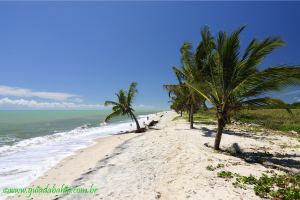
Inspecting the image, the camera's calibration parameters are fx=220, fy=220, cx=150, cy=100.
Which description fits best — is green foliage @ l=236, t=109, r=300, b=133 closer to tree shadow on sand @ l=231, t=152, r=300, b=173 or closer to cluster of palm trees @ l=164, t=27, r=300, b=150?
tree shadow on sand @ l=231, t=152, r=300, b=173

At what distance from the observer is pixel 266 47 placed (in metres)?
8.06

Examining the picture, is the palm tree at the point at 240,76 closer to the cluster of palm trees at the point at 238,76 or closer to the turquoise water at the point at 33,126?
the cluster of palm trees at the point at 238,76

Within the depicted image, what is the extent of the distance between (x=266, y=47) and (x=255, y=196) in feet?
17.6

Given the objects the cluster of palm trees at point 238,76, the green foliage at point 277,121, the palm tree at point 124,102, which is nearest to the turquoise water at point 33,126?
the palm tree at point 124,102

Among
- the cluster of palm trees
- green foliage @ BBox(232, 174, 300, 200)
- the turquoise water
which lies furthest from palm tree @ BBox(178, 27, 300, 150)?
the turquoise water

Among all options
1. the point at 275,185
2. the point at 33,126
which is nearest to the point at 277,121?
the point at 275,185

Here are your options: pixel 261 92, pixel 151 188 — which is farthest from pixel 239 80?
pixel 151 188

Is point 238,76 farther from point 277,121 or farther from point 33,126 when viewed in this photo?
point 33,126

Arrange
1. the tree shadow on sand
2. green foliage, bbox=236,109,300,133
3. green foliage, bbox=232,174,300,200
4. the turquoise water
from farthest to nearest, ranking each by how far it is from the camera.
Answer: the turquoise water, green foliage, bbox=236,109,300,133, the tree shadow on sand, green foliage, bbox=232,174,300,200

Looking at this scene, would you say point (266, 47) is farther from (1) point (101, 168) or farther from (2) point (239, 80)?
(1) point (101, 168)

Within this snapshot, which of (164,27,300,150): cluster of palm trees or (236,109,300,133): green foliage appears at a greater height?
(164,27,300,150): cluster of palm trees

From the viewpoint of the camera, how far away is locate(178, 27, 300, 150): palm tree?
7980 millimetres

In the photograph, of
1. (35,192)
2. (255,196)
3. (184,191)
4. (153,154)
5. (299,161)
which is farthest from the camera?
(153,154)

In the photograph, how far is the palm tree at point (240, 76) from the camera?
26.2 ft
